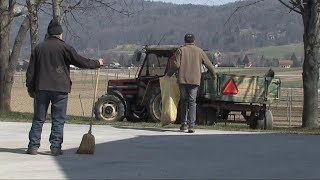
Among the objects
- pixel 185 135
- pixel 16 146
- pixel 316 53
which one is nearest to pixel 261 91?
pixel 316 53

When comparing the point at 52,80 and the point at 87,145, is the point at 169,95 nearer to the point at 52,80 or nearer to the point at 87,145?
the point at 87,145

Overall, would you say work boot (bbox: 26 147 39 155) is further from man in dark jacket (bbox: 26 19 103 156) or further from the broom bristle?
the broom bristle

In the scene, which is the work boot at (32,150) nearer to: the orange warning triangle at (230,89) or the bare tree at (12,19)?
the orange warning triangle at (230,89)

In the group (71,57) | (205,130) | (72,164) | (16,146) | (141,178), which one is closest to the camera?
(141,178)

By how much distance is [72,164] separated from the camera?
8820mm

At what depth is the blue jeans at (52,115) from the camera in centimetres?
956

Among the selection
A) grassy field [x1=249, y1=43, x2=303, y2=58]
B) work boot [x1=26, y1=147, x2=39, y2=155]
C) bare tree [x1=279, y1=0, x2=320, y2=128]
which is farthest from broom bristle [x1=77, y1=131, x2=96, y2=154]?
grassy field [x1=249, y1=43, x2=303, y2=58]

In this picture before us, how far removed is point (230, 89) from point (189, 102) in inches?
194

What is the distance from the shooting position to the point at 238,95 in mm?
17812

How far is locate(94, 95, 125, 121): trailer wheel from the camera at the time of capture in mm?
19516

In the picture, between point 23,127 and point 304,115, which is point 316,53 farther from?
point 23,127

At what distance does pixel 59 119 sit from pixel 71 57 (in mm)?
875

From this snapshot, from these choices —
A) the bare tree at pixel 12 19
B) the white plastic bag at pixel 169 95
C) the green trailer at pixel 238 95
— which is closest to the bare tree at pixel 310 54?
the green trailer at pixel 238 95

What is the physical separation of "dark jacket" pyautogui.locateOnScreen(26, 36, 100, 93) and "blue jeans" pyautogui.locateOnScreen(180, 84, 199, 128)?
3.85m
